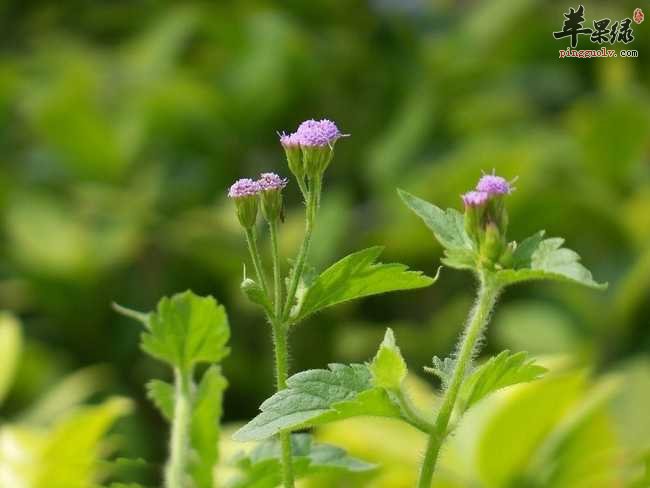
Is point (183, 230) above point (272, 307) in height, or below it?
above

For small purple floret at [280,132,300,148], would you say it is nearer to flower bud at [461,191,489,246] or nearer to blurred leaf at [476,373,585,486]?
flower bud at [461,191,489,246]

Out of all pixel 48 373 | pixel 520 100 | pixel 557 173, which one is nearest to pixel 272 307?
pixel 48 373

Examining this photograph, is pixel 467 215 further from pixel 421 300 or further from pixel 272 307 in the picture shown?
pixel 421 300

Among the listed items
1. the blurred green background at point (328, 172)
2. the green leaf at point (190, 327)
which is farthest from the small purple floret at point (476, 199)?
the blurred green background at point (328, 172)

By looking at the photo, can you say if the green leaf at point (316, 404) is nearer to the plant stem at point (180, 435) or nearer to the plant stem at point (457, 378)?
the plant stem at point (457, 378)

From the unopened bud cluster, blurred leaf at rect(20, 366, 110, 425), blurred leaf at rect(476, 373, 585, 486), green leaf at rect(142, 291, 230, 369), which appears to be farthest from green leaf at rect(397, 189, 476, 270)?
blurred leaf at rect(20, 366, 110, 425)
